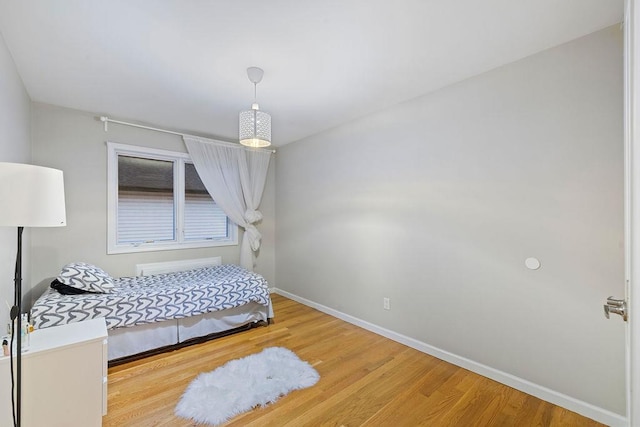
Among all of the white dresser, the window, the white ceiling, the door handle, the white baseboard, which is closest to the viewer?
the door handle

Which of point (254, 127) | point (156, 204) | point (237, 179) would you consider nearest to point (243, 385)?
point (254, 127)

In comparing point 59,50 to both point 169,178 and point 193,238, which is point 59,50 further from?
point 193,238

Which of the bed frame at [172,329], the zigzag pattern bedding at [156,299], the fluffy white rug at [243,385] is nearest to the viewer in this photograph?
the fluffy white rug at [243,385]

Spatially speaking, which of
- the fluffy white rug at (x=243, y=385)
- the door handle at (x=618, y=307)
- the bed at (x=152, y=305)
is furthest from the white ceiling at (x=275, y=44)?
the fluffy white rug at (x=243, y=385)

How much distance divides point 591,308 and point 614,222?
1.88 ft

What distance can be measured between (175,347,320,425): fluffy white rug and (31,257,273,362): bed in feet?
2.28

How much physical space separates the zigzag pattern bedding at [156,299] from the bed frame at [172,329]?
12 cm

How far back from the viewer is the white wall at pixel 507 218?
175 cm

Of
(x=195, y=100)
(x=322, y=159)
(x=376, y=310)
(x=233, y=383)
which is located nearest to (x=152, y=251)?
(x=195, y=100)

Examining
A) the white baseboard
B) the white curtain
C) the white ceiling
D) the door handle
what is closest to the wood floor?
the white baseboard

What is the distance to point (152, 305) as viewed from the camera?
258 cm

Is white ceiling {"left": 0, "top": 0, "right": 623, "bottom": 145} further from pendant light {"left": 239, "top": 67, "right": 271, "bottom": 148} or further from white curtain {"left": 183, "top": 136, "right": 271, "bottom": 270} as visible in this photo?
white curtain {"left": 183, "top": 136, "right": 271, "bottom": 270}

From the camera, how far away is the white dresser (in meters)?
1.44

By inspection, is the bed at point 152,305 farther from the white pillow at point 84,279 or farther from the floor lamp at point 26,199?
the floor lamp at point 26,199
